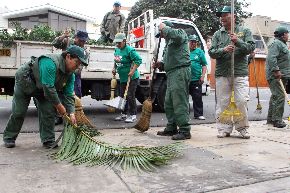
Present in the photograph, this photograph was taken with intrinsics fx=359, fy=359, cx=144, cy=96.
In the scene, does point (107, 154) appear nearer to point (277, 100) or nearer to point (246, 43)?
point (246, 43)

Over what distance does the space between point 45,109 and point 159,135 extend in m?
1.84

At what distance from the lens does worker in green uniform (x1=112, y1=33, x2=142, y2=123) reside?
6.64 meters

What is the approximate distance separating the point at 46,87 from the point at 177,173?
5.49ft

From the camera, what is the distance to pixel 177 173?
339 centimetres

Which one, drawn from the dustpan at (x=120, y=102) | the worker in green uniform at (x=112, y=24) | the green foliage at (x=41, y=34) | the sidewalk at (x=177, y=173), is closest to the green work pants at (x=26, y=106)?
the sidewalk at (x=177, y=173)

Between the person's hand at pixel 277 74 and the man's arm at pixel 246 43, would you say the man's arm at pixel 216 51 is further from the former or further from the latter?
the person's hand at pixel 277 74

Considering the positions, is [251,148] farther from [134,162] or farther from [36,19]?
[36,19]

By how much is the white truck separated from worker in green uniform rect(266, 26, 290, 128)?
101 inches

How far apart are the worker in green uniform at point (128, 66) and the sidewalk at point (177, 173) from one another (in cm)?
211

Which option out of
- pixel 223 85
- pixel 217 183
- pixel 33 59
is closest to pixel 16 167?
pixel 33 59

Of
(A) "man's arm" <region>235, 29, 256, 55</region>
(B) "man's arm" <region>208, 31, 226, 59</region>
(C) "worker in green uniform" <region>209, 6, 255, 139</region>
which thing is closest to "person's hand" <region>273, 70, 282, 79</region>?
(C) "worker in green uniform" <region>209, 6, 255, 139</region>

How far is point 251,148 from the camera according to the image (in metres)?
4.51

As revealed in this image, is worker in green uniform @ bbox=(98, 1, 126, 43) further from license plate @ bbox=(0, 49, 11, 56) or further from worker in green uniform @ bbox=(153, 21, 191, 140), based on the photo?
worker in green uniform @ bbox=(153, 21, 191, 140)

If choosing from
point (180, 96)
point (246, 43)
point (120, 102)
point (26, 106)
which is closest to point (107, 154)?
point (26, 106)
